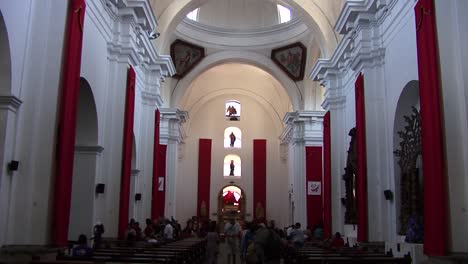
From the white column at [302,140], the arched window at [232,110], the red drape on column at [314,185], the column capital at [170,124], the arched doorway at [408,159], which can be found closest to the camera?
the arched doorway at [408,159]

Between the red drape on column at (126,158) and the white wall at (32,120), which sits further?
the red drape on column at (126,158)

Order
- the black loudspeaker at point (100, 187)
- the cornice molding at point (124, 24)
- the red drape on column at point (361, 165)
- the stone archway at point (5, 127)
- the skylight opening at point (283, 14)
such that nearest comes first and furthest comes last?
1. the stone archway at point (5, 127)
2. the black loudspeaker at point (100, 187)
3. the cornice molding at point (124, 24)
4. the red drape on column at point (361, 165)
5. the skylight opening at point (283, 14)

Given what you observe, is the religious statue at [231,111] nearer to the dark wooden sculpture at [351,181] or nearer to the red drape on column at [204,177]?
the red drape on column at [204,177]

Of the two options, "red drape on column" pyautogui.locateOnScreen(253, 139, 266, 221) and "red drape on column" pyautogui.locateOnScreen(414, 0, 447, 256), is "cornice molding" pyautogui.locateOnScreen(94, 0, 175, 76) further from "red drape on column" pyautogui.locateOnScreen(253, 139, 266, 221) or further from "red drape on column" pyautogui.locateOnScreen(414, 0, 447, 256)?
"red drape on column" pyautogui.locateOnScreen(253, 139, 266, 221)

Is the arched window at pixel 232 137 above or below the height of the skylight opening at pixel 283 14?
below

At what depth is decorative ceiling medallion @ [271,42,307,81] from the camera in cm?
2216

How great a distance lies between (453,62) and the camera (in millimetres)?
7102

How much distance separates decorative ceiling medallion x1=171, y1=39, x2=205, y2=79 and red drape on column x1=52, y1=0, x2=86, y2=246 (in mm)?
13960

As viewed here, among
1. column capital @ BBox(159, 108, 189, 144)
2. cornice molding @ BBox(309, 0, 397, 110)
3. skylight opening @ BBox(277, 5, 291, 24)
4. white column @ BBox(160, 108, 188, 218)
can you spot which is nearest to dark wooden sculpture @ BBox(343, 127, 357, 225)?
cornice molding @ BBox(309, 0, 397, 110)

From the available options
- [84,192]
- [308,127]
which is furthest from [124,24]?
[308,127]

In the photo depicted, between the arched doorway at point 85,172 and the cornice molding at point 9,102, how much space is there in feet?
10.00

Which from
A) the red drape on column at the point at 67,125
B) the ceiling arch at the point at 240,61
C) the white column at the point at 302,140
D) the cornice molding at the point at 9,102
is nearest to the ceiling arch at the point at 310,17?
the white column at the point at 302,140

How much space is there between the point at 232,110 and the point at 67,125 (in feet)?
76.6

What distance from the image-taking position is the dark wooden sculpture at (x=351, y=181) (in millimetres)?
12883
